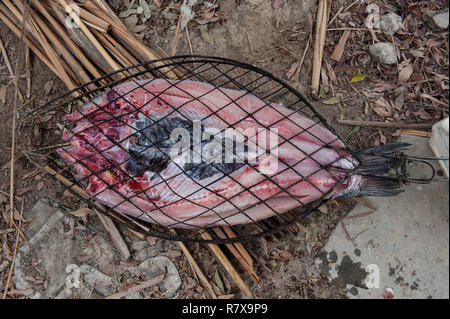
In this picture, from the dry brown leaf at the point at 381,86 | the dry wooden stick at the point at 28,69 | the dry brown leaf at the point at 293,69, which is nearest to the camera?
the dry brown leaf at the point at 381,86

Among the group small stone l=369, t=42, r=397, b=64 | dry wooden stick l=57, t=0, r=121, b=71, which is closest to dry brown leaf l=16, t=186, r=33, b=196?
dry wooden stick l=57, t=0, r=121, b=71

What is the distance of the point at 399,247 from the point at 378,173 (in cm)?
51

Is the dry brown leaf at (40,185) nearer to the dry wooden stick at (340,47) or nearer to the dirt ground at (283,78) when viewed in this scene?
the dirt ground at (283,78)

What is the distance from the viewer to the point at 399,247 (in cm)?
223

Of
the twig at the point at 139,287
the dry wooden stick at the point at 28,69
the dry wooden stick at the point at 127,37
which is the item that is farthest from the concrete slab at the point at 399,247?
the dry wooden stick at the point at 28,69

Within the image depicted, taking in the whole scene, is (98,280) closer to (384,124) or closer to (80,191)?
(80,191)

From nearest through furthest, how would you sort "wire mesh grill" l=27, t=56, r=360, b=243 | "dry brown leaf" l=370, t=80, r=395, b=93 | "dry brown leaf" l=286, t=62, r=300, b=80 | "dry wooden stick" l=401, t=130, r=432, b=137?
1. "wire mesh grill" l=27, t=56, r=360, b=243
2. "dry wooden stick" l=401, t=130, r=432, b=137
3. "dry brown leaf" l=370, t=80, r=395, b=93
4. "dry brown leaf" l=286, t=62, r=300, b=80

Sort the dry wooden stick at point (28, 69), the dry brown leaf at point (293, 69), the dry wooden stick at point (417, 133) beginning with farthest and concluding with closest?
1. the dry wooden stick at point (28, 69)
2. the dry brown leaf at point (293, 69)
3. the dry wooden stick at point (417, 133)

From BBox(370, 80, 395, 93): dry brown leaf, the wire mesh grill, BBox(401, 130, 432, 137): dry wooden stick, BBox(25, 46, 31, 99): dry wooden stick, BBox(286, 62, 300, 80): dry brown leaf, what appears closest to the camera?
the wire mesh grill

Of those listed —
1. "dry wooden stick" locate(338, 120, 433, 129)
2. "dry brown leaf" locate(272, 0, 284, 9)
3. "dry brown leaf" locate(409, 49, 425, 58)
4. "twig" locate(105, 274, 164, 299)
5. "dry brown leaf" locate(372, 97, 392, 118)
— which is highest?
"dry brown leaf" locate(272, 0, 284, 9)

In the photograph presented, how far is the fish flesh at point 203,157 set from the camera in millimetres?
2068

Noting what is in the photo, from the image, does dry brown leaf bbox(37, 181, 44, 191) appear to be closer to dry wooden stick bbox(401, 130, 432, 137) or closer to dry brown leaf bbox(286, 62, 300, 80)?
dry brown leaf bbox(286, 62, 300, 80)

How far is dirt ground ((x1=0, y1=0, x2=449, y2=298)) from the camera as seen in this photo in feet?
7.70

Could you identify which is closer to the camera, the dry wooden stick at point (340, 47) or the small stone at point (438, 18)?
the small stone at point (438, 18)
